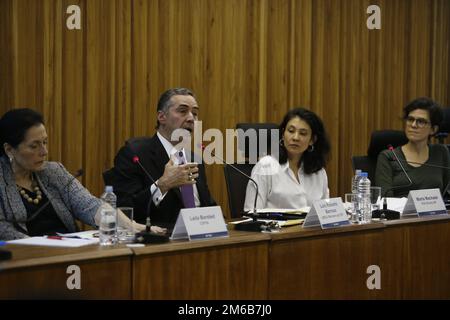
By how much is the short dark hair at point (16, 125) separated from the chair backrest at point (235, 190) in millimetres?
1249

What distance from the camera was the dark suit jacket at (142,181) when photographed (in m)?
3.13

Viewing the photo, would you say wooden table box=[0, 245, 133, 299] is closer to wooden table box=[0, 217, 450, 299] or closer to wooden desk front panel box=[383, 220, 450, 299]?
wooden table box=[0, 217, 450, 299]

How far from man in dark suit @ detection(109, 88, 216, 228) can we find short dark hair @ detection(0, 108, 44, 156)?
60 centimetres

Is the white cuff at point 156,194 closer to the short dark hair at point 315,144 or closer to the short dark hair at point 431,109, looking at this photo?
the short dark hair at point 315,144

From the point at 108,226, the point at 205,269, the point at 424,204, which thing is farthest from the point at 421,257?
the point at 108,226

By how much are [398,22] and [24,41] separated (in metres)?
3.31

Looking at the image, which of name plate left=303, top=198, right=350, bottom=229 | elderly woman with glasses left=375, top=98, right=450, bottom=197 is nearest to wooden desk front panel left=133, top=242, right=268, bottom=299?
name plate left=303, top=198, right=350, bottom=229

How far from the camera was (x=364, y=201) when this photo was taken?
3127 millimetres

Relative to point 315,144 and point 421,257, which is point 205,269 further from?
point 315,144

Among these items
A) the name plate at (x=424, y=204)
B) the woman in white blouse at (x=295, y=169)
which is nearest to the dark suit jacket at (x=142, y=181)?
the woman in white blouse at (x=295, y=169)

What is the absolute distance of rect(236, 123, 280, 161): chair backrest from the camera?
3.76 meters

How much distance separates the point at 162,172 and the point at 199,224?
891 mm

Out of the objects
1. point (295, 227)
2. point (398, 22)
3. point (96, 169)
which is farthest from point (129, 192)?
point (398, 22)

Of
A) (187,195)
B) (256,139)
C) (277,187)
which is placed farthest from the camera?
(256,139)
